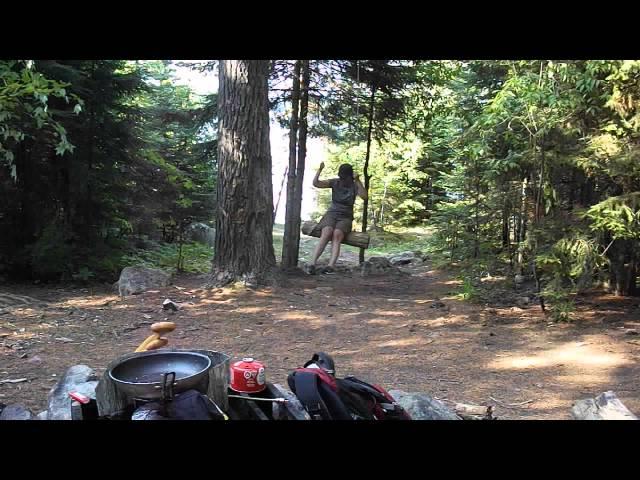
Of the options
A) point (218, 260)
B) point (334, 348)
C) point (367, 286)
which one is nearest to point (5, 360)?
point (334, 348)

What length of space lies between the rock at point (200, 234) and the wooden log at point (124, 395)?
1134cm

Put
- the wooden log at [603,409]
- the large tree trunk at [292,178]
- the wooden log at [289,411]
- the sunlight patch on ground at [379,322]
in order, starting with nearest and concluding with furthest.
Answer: the wooden log at [289,411], the wooden log at [603,409], the sunlight patch on ground at [379,322], the large tree trunk at [292,178]

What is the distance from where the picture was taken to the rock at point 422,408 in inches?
120

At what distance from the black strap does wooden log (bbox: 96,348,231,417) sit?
13.0 inches

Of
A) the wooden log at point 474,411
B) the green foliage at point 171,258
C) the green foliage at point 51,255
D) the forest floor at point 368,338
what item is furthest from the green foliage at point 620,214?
the green foliage at point 51,255

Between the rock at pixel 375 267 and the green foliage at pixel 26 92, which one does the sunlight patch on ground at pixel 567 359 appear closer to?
the green foliage at pixel 26 92

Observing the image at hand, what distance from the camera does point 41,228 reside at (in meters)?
7.89

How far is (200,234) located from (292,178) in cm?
462

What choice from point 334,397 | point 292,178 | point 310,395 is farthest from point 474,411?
point 292,178

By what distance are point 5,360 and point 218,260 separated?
342 centimetres

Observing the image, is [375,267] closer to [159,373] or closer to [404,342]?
[404,342]

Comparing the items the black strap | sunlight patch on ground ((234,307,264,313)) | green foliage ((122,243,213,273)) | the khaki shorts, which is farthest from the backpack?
green foliage ((122,243,213,273))

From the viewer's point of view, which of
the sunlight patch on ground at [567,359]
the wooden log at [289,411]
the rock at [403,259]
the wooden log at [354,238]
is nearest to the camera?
the wooden log at [289,411]

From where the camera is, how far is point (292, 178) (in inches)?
392
